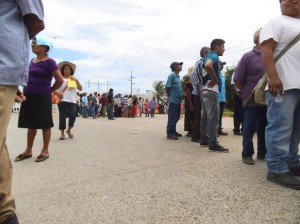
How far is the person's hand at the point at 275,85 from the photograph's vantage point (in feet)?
10.8

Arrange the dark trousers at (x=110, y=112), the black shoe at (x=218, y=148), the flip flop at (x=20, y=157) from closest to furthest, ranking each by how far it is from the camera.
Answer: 1. the flip flop at (x=20, y=157)
2. the black shoe at (x=218, y=148)
3. the dark trousers at (x=110, y=112)

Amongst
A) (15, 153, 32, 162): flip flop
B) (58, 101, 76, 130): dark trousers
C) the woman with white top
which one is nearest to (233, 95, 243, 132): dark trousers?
the woman with white top

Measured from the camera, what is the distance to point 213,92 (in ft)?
18.6

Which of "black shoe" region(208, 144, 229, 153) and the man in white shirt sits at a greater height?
the man in white shirt

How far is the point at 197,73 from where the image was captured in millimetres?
6230

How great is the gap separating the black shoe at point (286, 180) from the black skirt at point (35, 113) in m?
3.24

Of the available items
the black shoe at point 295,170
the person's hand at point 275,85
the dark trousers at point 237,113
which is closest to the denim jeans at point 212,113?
the black shoe at point 295,170

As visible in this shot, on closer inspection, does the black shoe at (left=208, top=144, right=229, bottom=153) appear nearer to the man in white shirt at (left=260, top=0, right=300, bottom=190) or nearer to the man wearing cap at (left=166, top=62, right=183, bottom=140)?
the man in white shirt at (left=260, top=0, right=300, bottom=190)

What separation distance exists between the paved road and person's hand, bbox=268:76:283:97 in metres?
0.96

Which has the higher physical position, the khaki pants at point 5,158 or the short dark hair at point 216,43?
the short dark hair at point 216,43

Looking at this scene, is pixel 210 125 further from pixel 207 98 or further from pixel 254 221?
pixel 254 221

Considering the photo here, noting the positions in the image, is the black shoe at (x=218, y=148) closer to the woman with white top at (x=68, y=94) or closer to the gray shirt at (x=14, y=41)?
the woman with white top at (x=68, y=94)

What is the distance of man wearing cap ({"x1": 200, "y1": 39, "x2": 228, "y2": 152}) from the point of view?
5520 millimetres

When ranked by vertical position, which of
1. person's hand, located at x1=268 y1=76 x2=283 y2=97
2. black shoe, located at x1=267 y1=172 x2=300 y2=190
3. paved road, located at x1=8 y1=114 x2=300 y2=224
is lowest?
paved road, located at x1=8 y1=114 x2=300 y2=224
